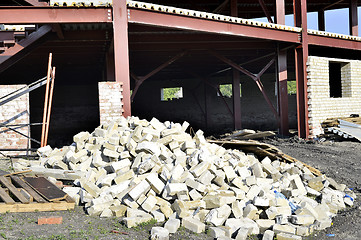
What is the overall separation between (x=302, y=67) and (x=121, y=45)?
668 cm

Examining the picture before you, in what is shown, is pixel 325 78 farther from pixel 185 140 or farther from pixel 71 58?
pixel 71 58

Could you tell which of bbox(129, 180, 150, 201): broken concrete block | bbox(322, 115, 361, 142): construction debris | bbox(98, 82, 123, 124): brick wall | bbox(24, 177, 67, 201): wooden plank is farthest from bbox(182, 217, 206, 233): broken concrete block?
bbox(322, 115, 361, 142): construction debris

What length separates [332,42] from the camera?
40.7 feet

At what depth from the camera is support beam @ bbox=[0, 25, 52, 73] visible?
27.8ft

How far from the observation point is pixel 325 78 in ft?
40.2

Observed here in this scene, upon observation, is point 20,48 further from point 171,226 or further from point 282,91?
point 282,91

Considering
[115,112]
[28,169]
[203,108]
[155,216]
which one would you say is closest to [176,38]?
[115,112]

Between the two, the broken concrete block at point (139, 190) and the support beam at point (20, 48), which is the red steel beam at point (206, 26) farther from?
the broken concrete block at point (139, 190)

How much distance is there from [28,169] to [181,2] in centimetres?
1123

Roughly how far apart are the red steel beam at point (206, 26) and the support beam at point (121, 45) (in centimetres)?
23

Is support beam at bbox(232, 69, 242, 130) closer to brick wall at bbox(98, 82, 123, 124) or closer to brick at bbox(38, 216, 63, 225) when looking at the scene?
brick wall at bbox(98, 82, 123, 124)

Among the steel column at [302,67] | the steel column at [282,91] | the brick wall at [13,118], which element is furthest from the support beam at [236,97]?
the brick wall at [13,118]

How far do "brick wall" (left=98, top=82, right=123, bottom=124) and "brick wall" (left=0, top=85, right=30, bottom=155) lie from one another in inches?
87.7

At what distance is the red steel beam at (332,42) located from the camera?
11.9 meters
